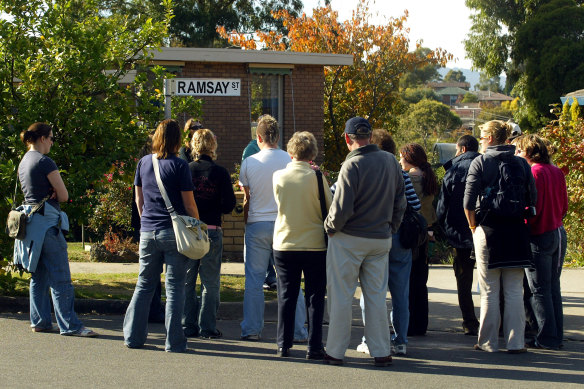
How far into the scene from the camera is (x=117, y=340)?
7.27m

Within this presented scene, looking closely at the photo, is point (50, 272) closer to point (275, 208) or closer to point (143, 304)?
point (143, 304)

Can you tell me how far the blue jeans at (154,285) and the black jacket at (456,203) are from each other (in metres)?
2.69

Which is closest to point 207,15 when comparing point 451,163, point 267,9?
point 267,9

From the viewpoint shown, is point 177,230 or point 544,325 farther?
point 544,325

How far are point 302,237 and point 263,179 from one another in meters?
0.98

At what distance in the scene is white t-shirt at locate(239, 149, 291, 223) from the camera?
7445 mm

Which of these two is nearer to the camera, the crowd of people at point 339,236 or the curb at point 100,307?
the crowd of people at point 339,236

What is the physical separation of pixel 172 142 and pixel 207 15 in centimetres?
2849

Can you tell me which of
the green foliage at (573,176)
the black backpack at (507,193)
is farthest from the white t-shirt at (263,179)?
the green foliage at (573,176)

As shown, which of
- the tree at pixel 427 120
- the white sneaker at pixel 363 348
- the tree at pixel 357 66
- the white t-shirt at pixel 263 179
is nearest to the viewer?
the white sneaker at pixel 363 348

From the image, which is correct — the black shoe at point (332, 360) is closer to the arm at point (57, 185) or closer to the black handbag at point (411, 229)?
the black handbag at point (411, 229)

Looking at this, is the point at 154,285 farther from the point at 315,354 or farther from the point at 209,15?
the point at 209,15

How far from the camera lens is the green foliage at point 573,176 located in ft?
42.7

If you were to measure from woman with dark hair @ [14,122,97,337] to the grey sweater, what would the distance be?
2620 mm
